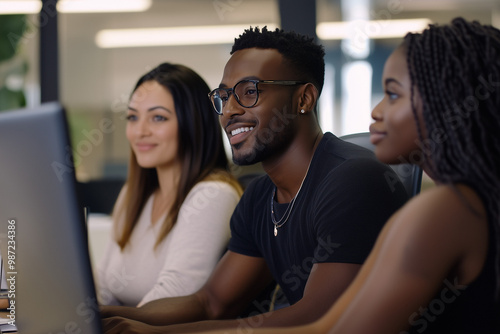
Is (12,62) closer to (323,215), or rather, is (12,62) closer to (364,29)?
(364,29)

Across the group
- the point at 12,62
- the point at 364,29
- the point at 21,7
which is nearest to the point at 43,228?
the point at 364,29

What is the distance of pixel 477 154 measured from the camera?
85cm

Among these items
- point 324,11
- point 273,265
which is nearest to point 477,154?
point 273,265

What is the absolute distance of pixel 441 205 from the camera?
80 cm

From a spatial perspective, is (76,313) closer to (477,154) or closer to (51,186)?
(51,186)

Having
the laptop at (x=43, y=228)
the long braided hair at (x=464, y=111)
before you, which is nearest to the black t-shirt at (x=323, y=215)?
the long braided hair at (x=464, y=111)

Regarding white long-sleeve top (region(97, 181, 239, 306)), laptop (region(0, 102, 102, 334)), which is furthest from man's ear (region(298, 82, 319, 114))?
laptop (region(0, 102, 102, 334))

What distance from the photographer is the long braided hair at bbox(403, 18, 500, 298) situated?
843 millimetres

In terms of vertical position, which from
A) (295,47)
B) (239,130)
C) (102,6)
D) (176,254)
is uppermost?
(102,6)

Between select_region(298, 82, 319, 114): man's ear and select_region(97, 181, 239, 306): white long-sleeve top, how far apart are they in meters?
0.41

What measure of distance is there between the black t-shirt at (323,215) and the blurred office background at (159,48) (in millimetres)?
1755

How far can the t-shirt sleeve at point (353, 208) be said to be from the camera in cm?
121

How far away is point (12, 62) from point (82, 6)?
57 centimetres

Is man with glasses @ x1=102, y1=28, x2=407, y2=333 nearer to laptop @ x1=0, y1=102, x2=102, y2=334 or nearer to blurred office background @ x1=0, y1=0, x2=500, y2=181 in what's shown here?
laptop @ x1=0, y1=102, x2=102, y2=334
